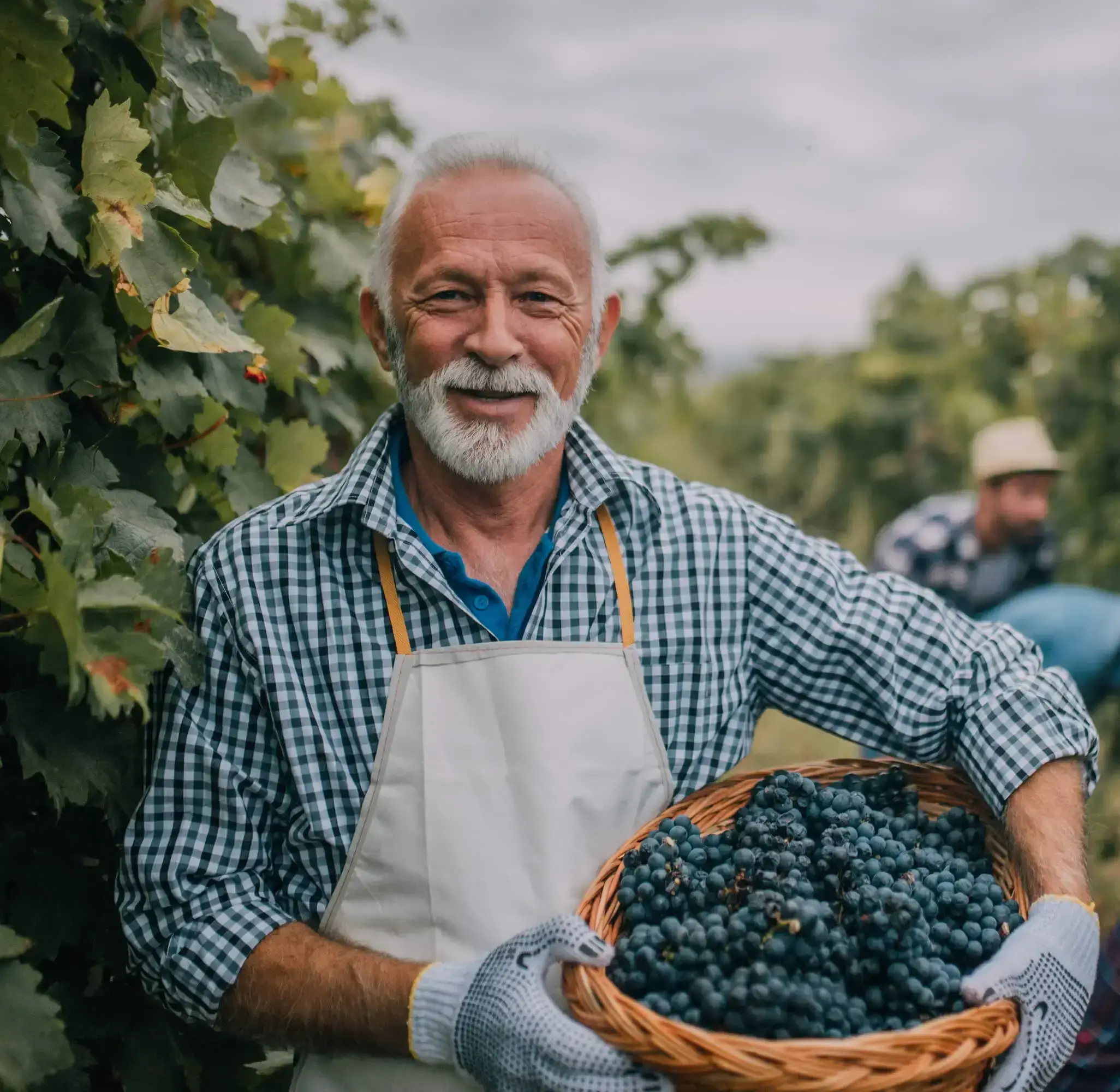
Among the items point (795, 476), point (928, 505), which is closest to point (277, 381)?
point (928, 505)

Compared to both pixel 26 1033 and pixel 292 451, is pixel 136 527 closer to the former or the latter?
pixel 292 451

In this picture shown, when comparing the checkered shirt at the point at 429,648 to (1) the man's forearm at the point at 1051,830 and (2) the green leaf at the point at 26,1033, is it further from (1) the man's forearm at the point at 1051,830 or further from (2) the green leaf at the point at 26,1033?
(2) the green leaf at the point at 26,1033

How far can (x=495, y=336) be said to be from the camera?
6.56ft

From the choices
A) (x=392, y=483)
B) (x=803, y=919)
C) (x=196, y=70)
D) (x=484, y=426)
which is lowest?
(x=803, y=919)

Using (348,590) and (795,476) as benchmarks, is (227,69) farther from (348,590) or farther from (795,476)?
(795,476)

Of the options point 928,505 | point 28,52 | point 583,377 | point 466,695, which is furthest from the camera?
point 928,505

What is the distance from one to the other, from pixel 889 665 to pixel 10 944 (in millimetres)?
1393

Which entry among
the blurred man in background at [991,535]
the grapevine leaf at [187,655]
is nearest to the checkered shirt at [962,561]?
the blurred man in background at [991,535]

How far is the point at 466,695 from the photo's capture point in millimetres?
1912

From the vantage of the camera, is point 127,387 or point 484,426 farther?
point 484,426

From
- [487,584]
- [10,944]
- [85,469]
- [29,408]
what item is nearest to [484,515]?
[487,584]

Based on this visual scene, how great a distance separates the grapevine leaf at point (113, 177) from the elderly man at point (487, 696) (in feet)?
1.62

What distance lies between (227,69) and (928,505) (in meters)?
4.36

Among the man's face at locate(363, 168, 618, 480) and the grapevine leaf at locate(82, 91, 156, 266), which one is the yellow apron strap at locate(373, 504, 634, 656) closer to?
the man's face at locate(363, 168, 618, 480)
